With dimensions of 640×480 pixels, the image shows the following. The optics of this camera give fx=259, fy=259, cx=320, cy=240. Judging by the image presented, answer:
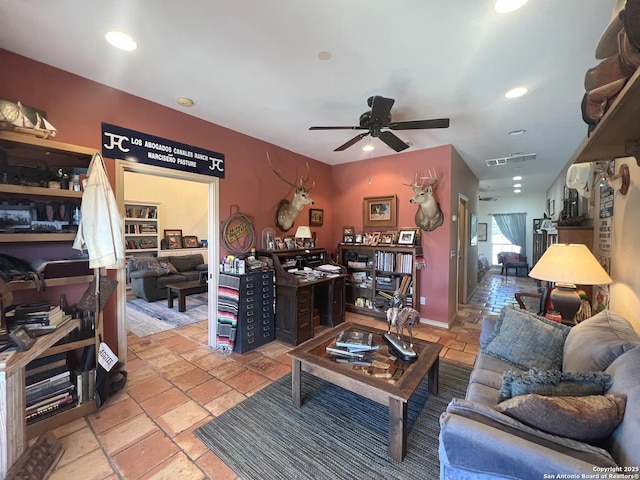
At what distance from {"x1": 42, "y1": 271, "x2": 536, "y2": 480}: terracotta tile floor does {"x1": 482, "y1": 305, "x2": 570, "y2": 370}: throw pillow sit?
1070 millimetres

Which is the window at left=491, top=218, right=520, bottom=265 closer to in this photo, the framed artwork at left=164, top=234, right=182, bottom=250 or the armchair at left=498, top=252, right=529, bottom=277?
the armchair at left=498, top=252, right=529, bottom=277

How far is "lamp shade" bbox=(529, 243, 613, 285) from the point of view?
197cm

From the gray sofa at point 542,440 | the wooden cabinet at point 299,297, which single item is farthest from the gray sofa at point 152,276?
the gray sofa at point 542,440

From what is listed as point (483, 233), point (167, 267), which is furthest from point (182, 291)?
point (483, 233)

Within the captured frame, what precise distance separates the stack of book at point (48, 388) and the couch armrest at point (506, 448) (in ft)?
8.80

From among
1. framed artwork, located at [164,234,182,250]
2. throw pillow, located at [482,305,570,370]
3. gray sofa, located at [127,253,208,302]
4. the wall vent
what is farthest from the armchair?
framed artwork, located at [164,234,182,250]

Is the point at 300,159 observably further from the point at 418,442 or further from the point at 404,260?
the point at 418,442

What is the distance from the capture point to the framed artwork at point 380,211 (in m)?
4.49

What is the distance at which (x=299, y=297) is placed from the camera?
3414mm

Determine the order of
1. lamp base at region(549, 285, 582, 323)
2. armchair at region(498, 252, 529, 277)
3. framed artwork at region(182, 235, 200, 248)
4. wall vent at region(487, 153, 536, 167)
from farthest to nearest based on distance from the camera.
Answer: armchair at region(498, 252, 529, 277) → framed artwork at region(182, 235, 200, 248) → wall vent at region(487, 153, 536, 167) → lamp base at region(549, 285, 582, 323)

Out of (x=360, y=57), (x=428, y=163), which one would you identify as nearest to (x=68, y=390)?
(x=360, y=57)

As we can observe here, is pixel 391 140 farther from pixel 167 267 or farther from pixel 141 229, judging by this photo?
pixel 141 229

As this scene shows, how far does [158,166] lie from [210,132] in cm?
80

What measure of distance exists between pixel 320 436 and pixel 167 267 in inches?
198
